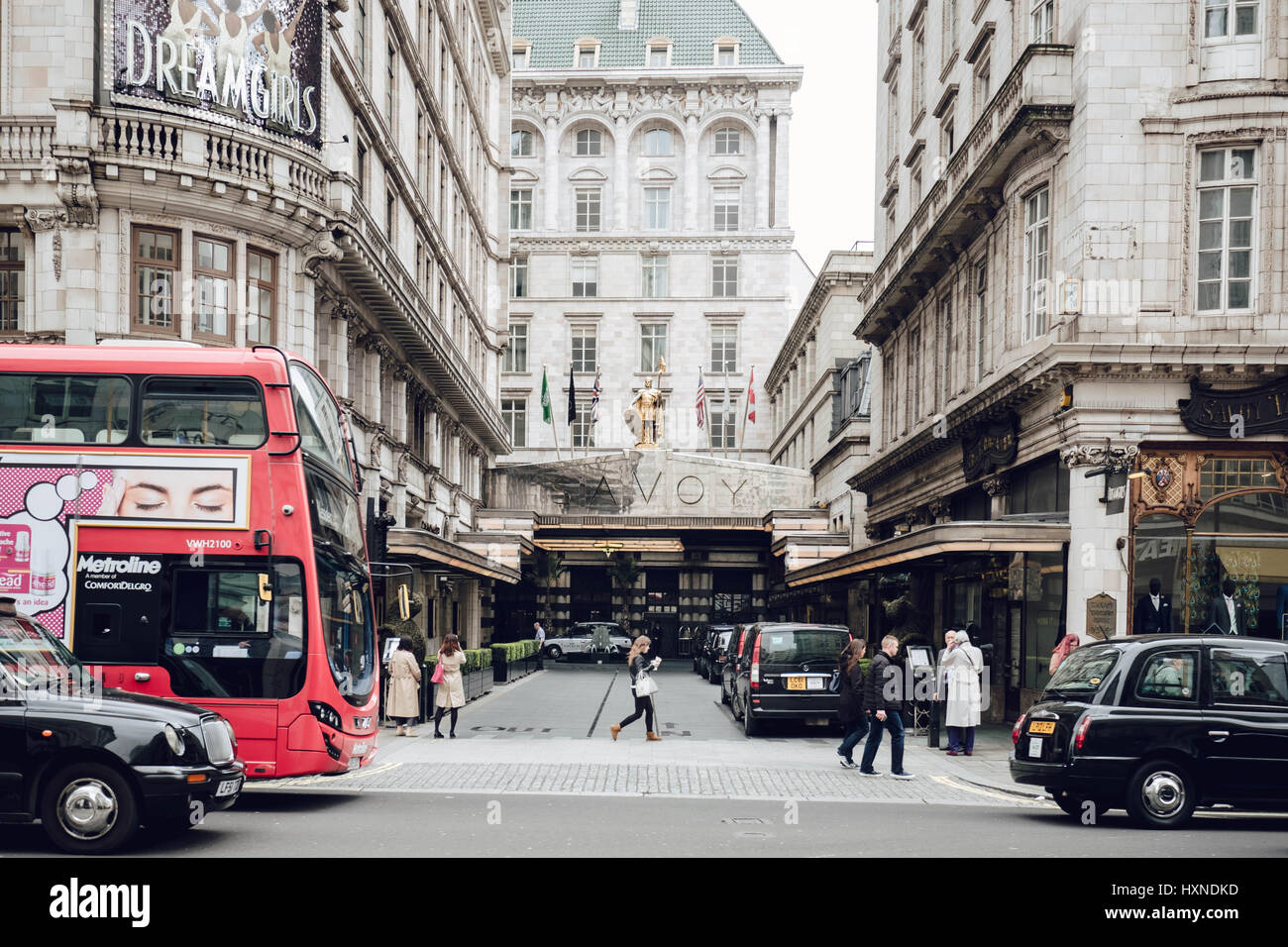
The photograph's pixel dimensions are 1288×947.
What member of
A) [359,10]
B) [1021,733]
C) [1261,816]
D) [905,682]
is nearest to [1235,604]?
[905,682]

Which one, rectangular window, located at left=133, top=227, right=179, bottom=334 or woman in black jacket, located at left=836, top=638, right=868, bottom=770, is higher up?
rectangular window, located at left=133, top=227, right=179, bottom=334

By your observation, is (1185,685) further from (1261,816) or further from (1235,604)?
(1235,604)

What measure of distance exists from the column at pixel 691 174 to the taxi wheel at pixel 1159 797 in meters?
70.1

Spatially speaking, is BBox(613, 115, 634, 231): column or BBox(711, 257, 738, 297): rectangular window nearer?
BBox(613, 115, 634, 231): column

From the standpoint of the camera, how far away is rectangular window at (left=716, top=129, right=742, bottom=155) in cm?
8025

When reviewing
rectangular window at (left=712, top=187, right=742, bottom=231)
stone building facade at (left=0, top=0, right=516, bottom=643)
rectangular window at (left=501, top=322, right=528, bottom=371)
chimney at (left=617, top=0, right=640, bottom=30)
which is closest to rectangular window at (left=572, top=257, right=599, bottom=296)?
rectangular window at (left=501, top=322, right=528, bottom=371)

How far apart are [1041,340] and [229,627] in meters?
16.1

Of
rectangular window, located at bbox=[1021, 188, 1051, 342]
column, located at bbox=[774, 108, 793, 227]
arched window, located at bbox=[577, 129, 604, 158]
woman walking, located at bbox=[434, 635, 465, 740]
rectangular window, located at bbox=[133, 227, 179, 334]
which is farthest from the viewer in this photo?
arched window, located at bbox=[577, 129, 604, 158]

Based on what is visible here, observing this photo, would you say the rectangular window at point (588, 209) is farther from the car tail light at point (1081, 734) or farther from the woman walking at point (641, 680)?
the car tail light at point (1081, 734)

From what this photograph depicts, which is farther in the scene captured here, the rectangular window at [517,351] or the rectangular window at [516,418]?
the rectangular window at [517,351]

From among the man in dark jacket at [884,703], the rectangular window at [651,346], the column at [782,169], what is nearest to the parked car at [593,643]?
the rectangular window at [651,346]

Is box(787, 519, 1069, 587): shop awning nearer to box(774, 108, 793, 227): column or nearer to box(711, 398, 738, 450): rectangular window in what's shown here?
box(711, 398, 738, 450): rectangular window

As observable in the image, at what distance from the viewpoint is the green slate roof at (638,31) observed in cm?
8156

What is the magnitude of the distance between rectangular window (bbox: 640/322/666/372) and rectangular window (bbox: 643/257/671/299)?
237cm
